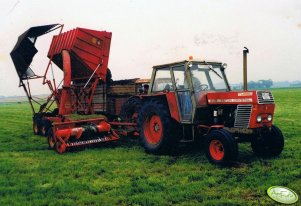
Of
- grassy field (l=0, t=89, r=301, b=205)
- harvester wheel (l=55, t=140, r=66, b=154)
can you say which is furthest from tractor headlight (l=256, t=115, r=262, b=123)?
harvester wheel (l=55, t=140, r=66, b=154)

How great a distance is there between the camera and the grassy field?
5574mm

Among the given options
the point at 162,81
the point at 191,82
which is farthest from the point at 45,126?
the point at 191,82

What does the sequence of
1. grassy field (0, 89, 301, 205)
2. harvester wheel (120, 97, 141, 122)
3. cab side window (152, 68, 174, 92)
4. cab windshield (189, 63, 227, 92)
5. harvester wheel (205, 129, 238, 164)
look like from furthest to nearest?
harvester wheel (120, 97, 141, 122), cab side window (152, 68, 174, 92), cab windshield (189, 63, 227, 92), harvester wheel (205, 129, 238, 164), grassy field (0, 89, 301, 205)

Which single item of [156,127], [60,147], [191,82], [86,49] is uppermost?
[86,49]

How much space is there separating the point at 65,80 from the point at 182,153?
4.77 meters

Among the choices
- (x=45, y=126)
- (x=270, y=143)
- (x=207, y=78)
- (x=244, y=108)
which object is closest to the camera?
(x=244, y=108)

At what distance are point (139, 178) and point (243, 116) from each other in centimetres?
265

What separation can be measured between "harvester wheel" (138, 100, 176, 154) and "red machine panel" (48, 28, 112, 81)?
3.93m

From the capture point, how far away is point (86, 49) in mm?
12531

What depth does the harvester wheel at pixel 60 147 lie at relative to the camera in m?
9.58

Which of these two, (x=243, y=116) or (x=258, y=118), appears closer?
(x=258, y=118)

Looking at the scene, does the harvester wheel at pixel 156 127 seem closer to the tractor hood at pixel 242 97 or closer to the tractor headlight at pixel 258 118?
the tractor hood at pixel 242 97

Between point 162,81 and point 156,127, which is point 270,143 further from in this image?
point 162,81

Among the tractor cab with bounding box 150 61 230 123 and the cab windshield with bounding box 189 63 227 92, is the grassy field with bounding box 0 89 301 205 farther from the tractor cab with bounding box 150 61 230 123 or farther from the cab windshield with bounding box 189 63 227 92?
the cab windshield with bounding box 189 63 227 92
